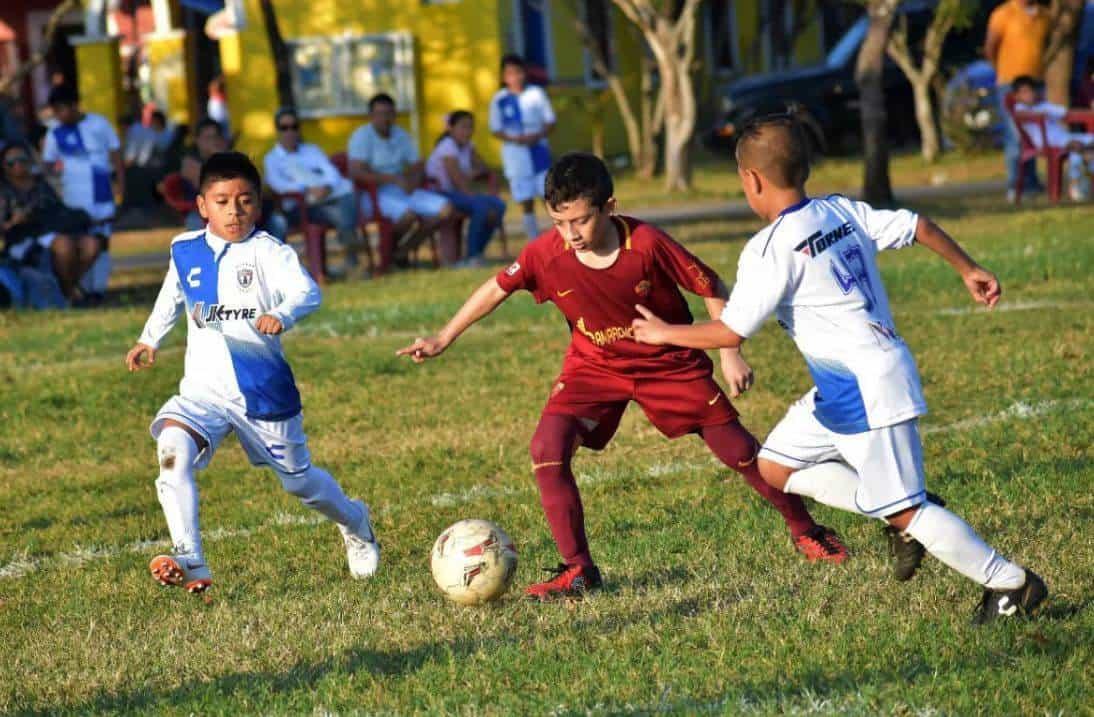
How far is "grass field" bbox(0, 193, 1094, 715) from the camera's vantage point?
16.0 feet

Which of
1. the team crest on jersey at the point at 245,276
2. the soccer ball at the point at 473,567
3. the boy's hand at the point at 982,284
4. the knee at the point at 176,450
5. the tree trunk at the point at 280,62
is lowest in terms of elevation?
the soccer ball at the point at 473,567

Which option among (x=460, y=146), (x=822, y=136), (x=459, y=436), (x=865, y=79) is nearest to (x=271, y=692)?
(x=459, y=436)

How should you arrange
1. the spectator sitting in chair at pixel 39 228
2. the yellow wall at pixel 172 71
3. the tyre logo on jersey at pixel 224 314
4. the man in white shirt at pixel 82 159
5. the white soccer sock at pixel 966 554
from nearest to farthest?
the white soccer sock at pixel 966 554
the tyre logo on jersey at pixel 224 314
the spectator sitting in chair at pixel 39 228
the man in white shirt at pixel 82 159
the yellow wall at pixel 172 71

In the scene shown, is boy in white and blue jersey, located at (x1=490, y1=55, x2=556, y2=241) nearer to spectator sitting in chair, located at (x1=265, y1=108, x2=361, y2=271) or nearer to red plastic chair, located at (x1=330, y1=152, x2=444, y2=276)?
red plastic chair, located at (x1=330, y1=152, x2=444, y2=276)

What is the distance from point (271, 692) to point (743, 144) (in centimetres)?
204

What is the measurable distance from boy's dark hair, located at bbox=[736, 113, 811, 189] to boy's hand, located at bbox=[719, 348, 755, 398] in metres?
0.83

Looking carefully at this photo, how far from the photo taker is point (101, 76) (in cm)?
3212

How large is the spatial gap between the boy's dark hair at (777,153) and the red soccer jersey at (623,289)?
0.87 m

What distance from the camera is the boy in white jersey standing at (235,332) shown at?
648 centimetres

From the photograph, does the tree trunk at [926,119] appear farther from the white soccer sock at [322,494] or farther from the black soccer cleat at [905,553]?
the black soccer cleat at [905,553]

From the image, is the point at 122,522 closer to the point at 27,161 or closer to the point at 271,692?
the point at 271,692

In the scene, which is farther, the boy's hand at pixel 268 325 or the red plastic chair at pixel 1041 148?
the red plastic chair at pixel 1041 148

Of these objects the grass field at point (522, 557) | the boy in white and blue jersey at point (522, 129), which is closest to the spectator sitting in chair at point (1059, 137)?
the boy in white and blue jersey at point (522, 129)

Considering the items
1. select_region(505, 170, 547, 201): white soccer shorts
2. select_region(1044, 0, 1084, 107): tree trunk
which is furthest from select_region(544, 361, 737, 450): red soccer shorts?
select_region(1044, 0, 1084, 107): tree trunk
